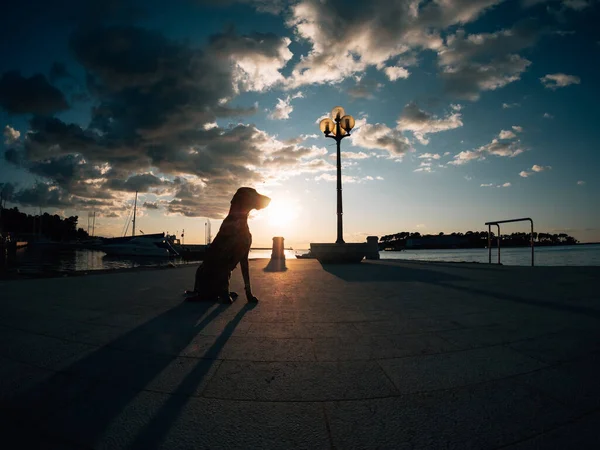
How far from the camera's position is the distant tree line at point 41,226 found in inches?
3851

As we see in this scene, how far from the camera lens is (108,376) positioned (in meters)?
1.86

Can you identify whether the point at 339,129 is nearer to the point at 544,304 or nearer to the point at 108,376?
the point at 544,304

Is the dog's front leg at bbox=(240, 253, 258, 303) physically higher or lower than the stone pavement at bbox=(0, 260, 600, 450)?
higher

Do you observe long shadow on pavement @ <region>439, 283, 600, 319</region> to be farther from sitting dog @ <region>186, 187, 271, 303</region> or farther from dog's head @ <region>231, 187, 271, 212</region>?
dog's head @ <region>231, 187, 271, 212</region>

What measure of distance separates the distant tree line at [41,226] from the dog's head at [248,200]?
126687 millimetres

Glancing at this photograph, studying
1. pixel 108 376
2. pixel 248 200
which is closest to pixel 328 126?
pixel 248 200

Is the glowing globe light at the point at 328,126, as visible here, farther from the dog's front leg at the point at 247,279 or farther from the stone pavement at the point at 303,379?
the stone pavement at the point at 303,379

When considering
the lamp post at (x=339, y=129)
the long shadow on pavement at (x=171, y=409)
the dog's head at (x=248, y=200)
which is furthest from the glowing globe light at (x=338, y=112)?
the long shadow on pavement at (x=171, y=409)

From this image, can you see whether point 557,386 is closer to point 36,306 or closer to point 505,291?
point 505,291

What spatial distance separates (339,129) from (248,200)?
29.9ft

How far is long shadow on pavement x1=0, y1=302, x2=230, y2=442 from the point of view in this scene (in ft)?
4.79

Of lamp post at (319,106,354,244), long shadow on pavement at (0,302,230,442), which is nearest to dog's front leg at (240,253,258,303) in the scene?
long shadow on pavement at (0,302,230,442)

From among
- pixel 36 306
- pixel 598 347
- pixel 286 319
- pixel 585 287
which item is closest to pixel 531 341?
pixel 598 347

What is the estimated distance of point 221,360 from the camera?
2115mm
